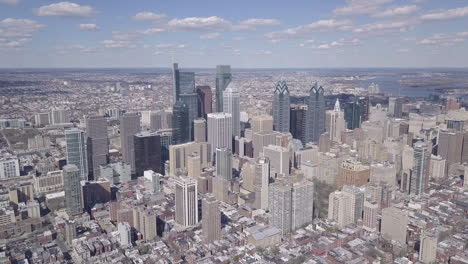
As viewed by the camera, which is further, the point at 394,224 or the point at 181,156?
the point at 181,156

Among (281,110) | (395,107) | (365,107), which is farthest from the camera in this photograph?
(395,107)

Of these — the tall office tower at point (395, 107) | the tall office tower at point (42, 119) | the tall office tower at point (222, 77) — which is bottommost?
the tall office tower at point (42, 119)

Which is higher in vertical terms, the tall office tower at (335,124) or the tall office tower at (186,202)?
the tall office tower at (335,124)

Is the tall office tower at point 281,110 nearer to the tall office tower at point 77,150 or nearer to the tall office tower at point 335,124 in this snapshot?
the tall office tower at point 335,124

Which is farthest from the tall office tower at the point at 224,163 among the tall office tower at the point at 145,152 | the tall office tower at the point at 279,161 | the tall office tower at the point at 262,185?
the tall office tower at the point at 145,152

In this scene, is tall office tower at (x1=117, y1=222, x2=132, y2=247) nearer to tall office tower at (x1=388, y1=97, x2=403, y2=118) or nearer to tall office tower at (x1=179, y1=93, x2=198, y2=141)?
tall office tower at (x1=179, y1=93, x2=198, y2=141)

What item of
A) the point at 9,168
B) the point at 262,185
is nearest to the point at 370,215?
the point at 262,185

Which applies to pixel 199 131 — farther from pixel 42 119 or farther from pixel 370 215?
pixel 370 215

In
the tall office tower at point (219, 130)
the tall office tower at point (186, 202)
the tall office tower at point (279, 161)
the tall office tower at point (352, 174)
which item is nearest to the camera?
the tall office tower at point (186, 202)
